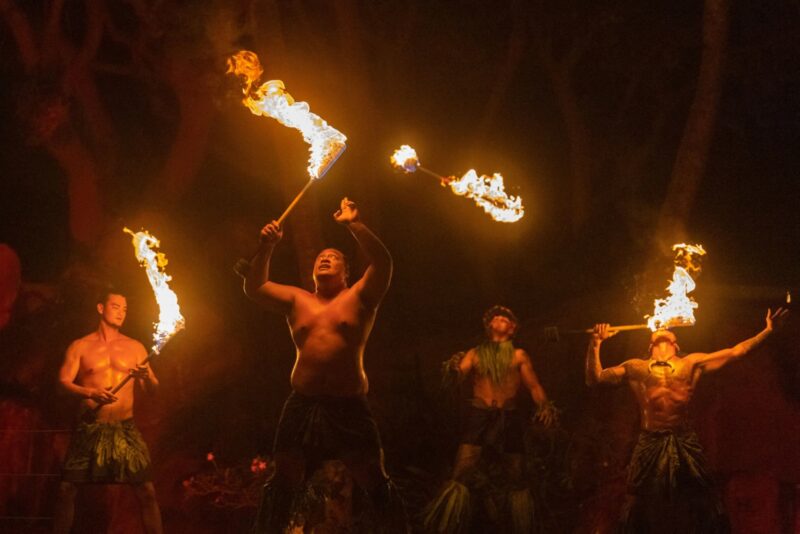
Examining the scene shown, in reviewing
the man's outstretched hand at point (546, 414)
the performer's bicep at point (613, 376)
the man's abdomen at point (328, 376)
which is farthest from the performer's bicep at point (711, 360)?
the man's abdomen at point (328, 376)

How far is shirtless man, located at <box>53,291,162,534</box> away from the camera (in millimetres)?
7699

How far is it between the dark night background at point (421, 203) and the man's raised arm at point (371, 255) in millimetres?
2521

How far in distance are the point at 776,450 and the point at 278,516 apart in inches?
196

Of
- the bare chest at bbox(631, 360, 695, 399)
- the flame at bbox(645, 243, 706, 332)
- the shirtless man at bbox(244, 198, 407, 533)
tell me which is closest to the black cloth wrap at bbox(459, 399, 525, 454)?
the bare chest at bbox(631, 360, 695, 399)

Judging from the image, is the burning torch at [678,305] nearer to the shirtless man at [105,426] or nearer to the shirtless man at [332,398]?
the shirtless man at [332,398]

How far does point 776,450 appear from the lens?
908 centimetres

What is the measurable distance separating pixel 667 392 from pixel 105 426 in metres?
4.29

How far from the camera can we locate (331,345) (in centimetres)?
633

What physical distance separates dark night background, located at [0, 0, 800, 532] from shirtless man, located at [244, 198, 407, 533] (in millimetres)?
2578

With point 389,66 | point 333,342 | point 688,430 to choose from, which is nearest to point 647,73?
point 389,66

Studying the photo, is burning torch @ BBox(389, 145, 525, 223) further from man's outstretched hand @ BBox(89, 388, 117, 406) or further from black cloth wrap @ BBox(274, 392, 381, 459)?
man's outstretched hand @ BBox(89, 388, 117, 406)

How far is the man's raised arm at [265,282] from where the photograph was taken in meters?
6.32

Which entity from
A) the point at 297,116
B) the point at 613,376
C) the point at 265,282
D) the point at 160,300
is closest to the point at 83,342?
the point at 160,300

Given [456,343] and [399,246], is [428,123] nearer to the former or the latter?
[399,246]
